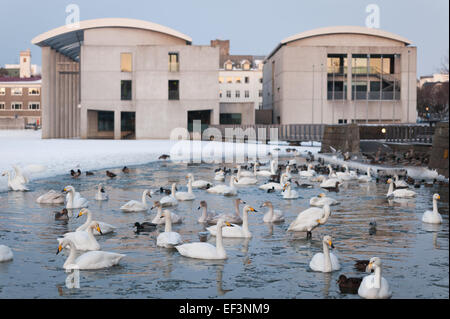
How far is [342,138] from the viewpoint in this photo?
38.1 meters

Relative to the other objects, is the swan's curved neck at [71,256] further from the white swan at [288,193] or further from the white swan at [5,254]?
the white swan at [288,193]

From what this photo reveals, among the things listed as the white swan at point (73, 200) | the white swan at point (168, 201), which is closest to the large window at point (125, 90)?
the white swan at point (73, 200)

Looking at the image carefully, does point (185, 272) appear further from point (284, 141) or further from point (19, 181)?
point (284, 141)

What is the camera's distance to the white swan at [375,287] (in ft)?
27.0

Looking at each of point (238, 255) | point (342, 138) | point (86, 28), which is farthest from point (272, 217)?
point (86, 28)

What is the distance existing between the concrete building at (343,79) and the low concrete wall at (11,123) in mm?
65231

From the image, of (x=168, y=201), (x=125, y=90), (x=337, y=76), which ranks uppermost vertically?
(x=337, y=76)

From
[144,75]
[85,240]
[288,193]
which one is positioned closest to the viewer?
[85,240]

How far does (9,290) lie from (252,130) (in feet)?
175

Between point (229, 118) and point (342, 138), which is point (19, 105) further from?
point (342, 138)

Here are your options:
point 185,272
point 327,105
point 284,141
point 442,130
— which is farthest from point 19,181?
point 327,105

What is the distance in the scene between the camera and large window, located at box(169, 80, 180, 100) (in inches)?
2501

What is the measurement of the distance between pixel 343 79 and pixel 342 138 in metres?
31.0
